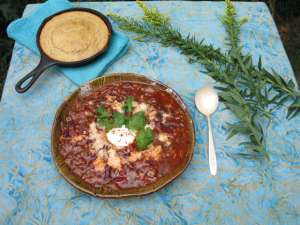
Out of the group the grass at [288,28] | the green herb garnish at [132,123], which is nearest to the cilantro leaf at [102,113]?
the green herb garnish at [132,123]

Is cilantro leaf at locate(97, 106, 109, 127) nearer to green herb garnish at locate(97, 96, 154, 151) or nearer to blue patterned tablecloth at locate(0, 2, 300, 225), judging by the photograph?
green herb garnish at locate(97, 96, 154, 151)

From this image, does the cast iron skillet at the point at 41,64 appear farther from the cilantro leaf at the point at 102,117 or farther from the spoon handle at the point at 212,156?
the spoon handle at the point at 212,156

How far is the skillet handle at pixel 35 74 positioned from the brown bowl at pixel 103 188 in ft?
0.57

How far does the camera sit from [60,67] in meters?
1.33

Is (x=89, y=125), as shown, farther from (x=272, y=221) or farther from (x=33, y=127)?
(x=272, y=221)

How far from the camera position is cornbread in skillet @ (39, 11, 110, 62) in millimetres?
1314

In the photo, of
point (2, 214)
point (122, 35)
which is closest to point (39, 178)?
point (2, 214)

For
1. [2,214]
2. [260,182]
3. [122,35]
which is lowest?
[2,214]

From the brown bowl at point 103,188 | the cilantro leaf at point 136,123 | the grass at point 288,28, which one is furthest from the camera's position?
the grass at point 288,28

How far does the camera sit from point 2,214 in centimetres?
106

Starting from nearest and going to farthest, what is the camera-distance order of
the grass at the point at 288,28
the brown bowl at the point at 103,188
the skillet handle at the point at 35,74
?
the brown bowl at the point at 103,188 < the skillet handle at the point at 35,74 < the grass at the point at 288,28

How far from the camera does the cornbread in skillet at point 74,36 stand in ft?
4.31

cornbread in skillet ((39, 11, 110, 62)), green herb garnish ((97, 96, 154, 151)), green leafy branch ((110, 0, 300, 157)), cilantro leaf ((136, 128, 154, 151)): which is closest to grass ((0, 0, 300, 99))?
cornbread in skillet ((39, 11, 110, 62))

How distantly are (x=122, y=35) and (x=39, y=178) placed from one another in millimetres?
587
